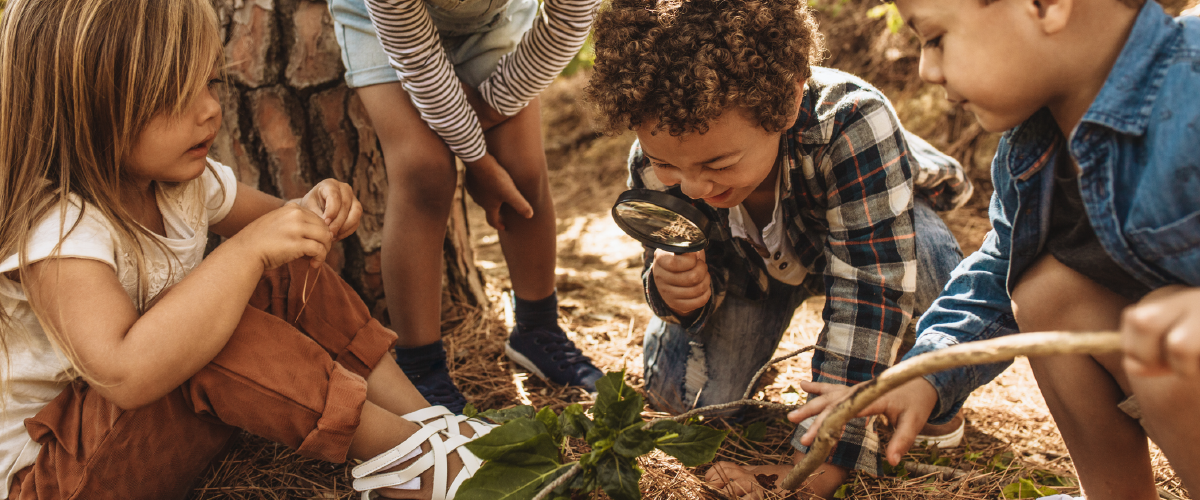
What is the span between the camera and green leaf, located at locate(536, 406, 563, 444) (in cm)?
137

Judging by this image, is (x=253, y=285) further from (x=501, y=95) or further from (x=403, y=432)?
(x=501, y=95)

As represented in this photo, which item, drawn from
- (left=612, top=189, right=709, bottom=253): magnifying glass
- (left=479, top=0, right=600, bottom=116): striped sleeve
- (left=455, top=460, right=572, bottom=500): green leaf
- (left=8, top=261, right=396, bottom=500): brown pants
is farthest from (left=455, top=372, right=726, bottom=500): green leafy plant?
(left=479, top=0, right=600, bottom=116): striped sleeve

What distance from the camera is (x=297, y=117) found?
2.31m

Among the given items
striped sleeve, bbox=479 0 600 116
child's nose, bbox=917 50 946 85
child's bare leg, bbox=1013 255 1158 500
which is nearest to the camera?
child's nose, bbox=917 50 946 85

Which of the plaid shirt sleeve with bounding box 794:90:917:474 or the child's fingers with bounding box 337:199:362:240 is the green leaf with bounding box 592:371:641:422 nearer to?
the plaid shirt sleeve with bounding box 794:90:917:474

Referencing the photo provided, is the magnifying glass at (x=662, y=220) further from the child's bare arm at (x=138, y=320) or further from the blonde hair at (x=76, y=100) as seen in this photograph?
the blonde hair at (x=76, y=100)

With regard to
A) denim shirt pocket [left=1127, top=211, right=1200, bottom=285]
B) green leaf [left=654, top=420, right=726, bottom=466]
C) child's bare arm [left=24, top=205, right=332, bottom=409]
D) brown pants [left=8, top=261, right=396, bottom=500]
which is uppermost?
denim shirt pocket [left=1127, top=211, right=1200, bottom=285]

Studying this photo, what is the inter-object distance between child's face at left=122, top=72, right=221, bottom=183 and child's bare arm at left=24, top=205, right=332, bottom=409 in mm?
236

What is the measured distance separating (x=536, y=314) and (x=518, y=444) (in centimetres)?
108

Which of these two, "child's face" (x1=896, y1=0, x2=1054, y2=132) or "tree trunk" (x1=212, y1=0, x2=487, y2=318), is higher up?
"child's face" (x1=896, y1=0, x2=1054, y2=132)

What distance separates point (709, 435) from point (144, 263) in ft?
3.98

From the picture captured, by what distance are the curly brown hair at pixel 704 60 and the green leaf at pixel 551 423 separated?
642 millimetres

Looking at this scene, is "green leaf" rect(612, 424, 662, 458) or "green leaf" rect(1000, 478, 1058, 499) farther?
"green leaf" rect(1000, 478, 1058, 499)

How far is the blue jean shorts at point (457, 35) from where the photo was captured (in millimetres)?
2021
